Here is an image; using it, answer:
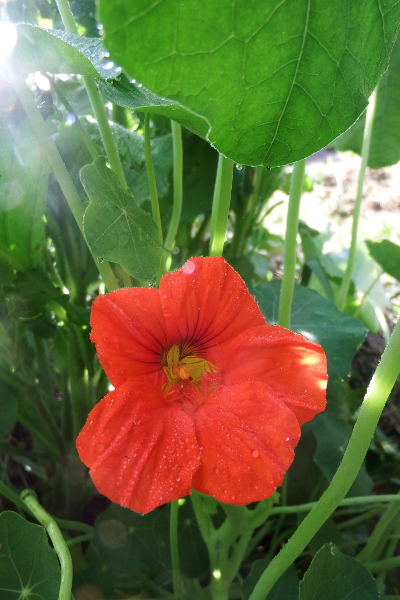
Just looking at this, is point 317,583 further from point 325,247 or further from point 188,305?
point 325,247

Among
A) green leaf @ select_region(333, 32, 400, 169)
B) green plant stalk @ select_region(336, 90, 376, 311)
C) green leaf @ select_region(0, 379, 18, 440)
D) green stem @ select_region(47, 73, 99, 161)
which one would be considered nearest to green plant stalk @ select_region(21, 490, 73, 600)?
green leaf @ select_region(0, 379, 18, 440)

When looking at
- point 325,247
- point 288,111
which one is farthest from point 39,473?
point 325,247

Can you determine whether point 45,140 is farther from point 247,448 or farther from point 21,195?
point 247,448

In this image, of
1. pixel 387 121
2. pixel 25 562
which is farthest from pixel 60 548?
pixel 387 121

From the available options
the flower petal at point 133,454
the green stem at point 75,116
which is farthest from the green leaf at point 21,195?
the flower petal at point 133,454

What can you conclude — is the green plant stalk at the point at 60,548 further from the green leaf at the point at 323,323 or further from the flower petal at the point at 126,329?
the green leaf at the point at 323,323
